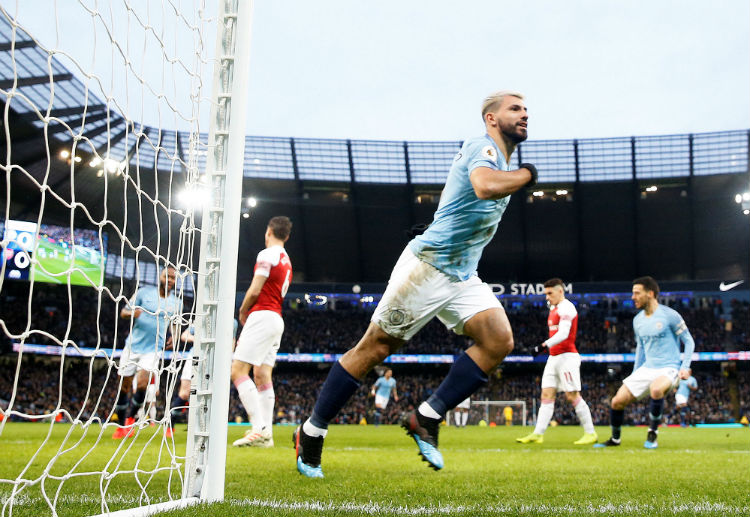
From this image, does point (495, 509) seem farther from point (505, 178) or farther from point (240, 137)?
point (240, 137)

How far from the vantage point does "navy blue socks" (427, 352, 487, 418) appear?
3.78 metres

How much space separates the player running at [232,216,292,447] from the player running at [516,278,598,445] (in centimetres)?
398

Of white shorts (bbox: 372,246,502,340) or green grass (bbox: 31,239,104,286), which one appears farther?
white shorts (bbox: 372,246,502,340)

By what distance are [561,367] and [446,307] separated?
589 cm

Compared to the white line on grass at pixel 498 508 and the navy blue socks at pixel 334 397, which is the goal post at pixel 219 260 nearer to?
the white line on grass at pixel 498 508

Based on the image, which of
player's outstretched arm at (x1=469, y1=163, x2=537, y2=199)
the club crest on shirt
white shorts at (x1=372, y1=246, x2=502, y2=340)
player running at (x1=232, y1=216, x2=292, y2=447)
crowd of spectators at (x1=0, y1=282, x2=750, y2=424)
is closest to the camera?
player's outstretched arm at (x1=469, y1=163, x2=537, y2=199)

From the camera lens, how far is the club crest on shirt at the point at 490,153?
11.7 feet

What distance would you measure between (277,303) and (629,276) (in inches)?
1254

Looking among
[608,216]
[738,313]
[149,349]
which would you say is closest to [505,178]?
[149,349]

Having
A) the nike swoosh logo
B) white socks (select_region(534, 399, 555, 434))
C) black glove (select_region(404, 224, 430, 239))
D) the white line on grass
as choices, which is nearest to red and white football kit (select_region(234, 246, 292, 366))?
black glove (select_region(404, 224, 430, 239))

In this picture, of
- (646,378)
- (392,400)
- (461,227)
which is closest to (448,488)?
(461,227)

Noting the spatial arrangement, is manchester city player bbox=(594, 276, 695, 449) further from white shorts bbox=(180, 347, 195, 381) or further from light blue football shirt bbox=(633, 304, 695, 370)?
white shorts bbox=(180, 347, 195, 381)

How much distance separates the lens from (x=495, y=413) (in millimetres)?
26109

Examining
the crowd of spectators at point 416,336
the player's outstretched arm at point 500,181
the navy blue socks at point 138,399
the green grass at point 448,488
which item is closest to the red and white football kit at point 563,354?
the green grass at point 448,488
